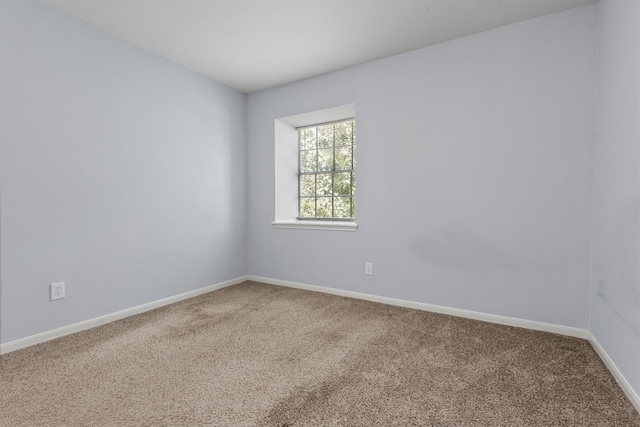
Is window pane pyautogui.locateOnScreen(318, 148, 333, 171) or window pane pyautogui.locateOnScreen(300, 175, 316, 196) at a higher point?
window pane pyautogui.locateOnScreen(318, 148, 333, 171)

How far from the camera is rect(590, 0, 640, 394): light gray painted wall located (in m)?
1.59

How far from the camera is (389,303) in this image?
3.13 metres

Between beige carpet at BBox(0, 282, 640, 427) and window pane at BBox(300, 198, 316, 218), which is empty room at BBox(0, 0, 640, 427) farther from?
window pane at BBox(300, 198, 316, 218)

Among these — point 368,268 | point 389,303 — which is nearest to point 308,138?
point 368,268

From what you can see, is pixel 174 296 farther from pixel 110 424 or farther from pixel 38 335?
pixel 110 424

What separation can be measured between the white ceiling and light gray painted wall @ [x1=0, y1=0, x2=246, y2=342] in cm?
31

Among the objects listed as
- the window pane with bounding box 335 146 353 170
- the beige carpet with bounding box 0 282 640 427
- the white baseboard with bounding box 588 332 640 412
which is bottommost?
the beige carpet with bounding box 0 282 640 427

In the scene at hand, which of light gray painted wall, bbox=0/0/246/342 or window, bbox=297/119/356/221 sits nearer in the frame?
light gray painted wall, bbox=0/0/246/342

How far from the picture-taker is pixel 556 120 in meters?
2.36

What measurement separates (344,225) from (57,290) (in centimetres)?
250

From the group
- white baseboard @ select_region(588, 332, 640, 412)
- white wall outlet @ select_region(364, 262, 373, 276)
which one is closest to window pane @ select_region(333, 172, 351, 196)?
white wall outlet @ select_region(364, 262, 373, 276)

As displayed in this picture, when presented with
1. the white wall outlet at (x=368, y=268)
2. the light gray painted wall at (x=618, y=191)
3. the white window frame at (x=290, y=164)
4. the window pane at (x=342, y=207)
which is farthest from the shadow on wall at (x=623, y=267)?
the window pane at (x=342, y=207)

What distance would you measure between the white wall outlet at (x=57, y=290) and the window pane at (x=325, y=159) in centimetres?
280

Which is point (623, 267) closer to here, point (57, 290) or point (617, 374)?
point (617, 374)
